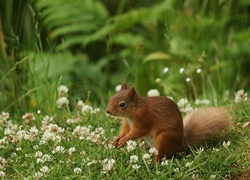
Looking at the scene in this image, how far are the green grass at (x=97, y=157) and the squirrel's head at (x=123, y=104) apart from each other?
27 cm

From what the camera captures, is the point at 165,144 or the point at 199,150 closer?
the point at 165,144

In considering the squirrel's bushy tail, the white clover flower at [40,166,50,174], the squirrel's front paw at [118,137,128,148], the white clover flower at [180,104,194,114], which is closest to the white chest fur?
the squirrel's front paw at [118,137,128,148]

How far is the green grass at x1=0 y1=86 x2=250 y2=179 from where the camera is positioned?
396 centimetres

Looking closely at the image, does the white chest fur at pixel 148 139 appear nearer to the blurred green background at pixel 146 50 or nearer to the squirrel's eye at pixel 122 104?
the squirrel's eye at pixel 122 104

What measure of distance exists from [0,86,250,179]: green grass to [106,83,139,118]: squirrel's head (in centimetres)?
27

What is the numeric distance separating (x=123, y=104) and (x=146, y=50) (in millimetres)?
3877

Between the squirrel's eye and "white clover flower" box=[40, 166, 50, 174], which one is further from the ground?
the squirrel's eye

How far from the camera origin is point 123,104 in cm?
408

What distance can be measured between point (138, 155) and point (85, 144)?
0.46 metres

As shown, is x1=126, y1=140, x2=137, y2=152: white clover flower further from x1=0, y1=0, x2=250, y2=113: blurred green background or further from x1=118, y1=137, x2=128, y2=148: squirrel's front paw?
x1=0, y1=0, x2=250, y2=113: blurred green background

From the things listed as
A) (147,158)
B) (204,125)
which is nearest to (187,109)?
(204,125)

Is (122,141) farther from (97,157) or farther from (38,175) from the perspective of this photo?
(38,175)

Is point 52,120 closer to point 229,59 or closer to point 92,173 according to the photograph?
point 92,173

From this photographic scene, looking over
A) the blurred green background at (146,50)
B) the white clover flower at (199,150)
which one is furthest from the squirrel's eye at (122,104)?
the blurred green background at (146,50)
